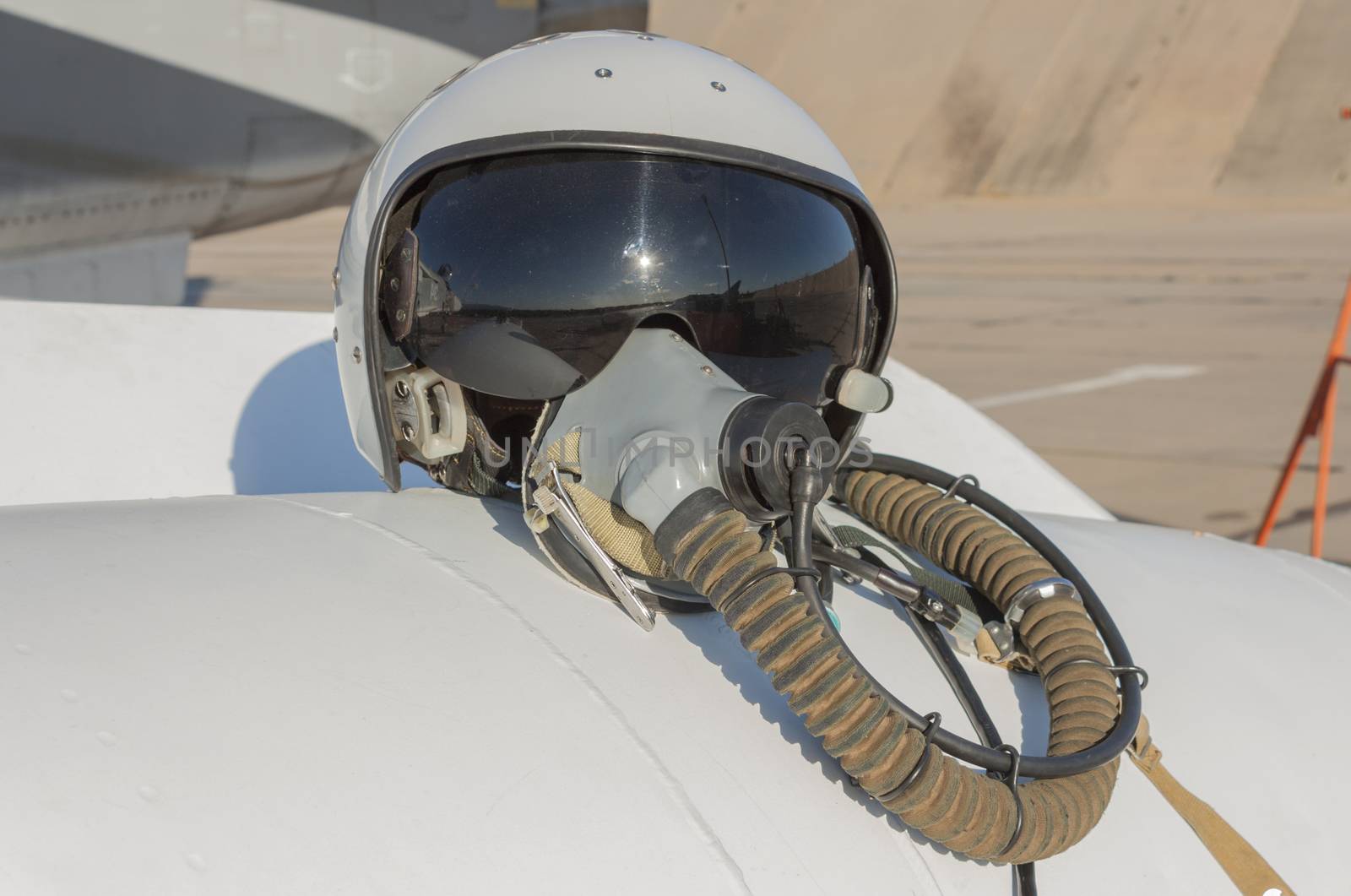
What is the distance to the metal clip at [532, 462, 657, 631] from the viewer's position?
1.21 m

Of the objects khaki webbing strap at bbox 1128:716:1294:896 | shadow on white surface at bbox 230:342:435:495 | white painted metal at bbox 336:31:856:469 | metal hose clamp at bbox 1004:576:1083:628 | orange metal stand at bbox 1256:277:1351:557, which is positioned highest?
orange metal stand at bbox 1256:277:1351:557

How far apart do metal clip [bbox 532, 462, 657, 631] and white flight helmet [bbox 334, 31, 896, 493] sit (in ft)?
0.55

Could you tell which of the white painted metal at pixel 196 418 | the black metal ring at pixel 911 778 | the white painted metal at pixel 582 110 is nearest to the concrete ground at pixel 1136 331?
the white painted metal at pixel 196 418

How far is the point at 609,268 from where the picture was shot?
1.32m

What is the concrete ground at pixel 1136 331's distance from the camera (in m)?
5.49

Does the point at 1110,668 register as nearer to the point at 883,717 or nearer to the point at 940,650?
the point at 940,650

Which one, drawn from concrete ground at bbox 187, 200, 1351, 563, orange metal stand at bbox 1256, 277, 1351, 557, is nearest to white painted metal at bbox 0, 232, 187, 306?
concrete ground at bbox 187, 200, 1351, 563

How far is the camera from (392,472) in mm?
1584

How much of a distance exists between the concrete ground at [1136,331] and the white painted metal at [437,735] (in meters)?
3.82

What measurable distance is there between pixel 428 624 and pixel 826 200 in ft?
2.35

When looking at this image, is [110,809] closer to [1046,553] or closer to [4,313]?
[1046,553]

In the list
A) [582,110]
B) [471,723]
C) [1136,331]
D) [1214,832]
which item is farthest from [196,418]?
[1136,331]

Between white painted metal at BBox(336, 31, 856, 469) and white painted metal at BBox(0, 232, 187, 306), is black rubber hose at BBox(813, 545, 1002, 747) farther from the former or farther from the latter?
white painted metal at BBox(0, 232, 187, 306)

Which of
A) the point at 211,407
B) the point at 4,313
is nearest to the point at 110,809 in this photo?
the point at 211,407
